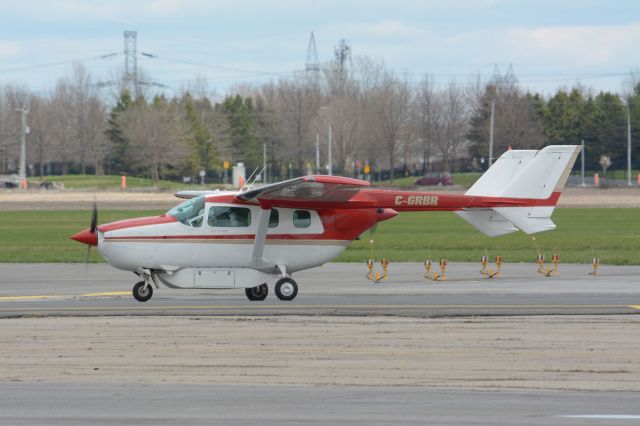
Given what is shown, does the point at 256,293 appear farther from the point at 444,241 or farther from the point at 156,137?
the point at 156,137

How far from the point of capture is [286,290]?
67.1ft

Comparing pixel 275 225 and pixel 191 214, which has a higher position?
pixel 191 214

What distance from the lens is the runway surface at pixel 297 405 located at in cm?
1002

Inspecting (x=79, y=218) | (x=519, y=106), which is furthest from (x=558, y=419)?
(x=519, y=106)

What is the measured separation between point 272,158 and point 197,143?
1375 centimetres

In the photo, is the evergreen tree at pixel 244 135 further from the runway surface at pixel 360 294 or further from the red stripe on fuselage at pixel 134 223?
the red stripe on fuselage at pixel 134 223

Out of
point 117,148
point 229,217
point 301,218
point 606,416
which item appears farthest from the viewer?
point 117,148

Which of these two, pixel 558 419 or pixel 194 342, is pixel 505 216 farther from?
pixel 558 419

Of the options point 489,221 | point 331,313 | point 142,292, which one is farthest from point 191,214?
point 489,221

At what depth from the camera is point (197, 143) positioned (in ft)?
373

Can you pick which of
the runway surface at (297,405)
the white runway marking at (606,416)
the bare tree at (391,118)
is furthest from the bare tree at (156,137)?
the white runway marking at (606,416)

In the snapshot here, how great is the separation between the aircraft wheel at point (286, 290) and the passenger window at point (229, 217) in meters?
1.41

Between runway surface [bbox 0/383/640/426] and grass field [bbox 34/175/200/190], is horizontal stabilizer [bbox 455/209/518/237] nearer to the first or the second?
runway surface [bbox 0/383/640/426]

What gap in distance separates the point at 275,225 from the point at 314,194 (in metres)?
1.21
